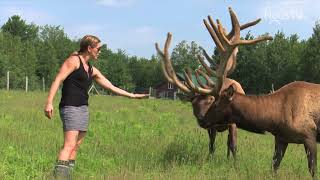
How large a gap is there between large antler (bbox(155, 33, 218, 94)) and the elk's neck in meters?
0.50

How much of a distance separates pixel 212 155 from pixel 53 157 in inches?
113

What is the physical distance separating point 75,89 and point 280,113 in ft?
11.1

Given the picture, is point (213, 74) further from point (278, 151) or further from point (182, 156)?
point (278, 151)

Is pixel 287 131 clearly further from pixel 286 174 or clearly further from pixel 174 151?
pixel 174 151

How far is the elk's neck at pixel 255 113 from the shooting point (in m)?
8.42

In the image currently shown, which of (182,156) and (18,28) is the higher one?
(18,28)

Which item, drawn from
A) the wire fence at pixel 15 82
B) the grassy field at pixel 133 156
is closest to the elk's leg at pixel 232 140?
the grassy field at pixel 133 156

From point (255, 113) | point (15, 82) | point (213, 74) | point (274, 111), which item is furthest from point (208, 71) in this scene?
point (15, 82)

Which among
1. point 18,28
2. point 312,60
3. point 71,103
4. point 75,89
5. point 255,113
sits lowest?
point 255,113

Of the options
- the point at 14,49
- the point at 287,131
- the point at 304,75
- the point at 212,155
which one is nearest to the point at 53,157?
the point at 212,155

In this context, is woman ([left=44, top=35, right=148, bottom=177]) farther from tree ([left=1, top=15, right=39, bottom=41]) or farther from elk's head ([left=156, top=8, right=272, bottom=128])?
tree ([left=1, top=15, right=39, bottom=41])

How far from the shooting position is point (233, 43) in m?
8.15

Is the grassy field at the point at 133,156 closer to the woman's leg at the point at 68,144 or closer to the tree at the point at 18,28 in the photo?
the woman's leg at the point at 68,144

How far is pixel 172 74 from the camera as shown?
341 inches
